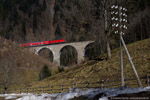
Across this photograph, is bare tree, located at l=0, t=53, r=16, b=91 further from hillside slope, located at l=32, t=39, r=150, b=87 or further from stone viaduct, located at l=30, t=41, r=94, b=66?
stone viaduct, located at l=30, t=41, r=94, b=66

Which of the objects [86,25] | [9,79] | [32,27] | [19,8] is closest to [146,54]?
[86,25]

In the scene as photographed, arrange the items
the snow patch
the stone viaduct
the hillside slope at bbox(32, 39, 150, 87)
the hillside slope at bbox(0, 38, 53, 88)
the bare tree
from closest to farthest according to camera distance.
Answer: the snow patch, the hillside slope at bbox(32, 39, 150, 87), the bare tree, the hillside slope at bbox(0, 38, 53, 88), the stone viaduct

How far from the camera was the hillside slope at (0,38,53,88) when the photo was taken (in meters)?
40.4

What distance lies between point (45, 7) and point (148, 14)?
5430 inches

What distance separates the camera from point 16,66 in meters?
54.0

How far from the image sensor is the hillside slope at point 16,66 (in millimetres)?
40438

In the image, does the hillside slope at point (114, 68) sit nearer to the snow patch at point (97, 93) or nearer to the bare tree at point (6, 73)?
the snow patch at point (97, 93)

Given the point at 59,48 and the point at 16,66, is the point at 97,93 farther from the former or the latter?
the point at 59,48

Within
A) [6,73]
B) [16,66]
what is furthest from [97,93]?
[16,66]

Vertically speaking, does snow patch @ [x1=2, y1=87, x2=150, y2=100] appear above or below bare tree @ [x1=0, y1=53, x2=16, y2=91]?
below

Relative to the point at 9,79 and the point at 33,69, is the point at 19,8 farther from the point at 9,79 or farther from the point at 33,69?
the point at 9,79

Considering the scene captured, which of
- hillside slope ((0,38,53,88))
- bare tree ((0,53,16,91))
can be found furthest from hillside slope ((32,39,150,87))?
hillside slope ((0,38,53,88))

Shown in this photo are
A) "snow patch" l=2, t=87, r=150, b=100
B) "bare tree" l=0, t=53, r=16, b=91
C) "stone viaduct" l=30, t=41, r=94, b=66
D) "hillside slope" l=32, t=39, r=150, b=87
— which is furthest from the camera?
"stone viaduct" l=30, t=41, r=94, b=66

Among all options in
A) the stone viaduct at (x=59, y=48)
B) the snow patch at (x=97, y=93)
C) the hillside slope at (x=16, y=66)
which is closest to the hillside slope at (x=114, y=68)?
the snow patch at (x=97, y=93)
